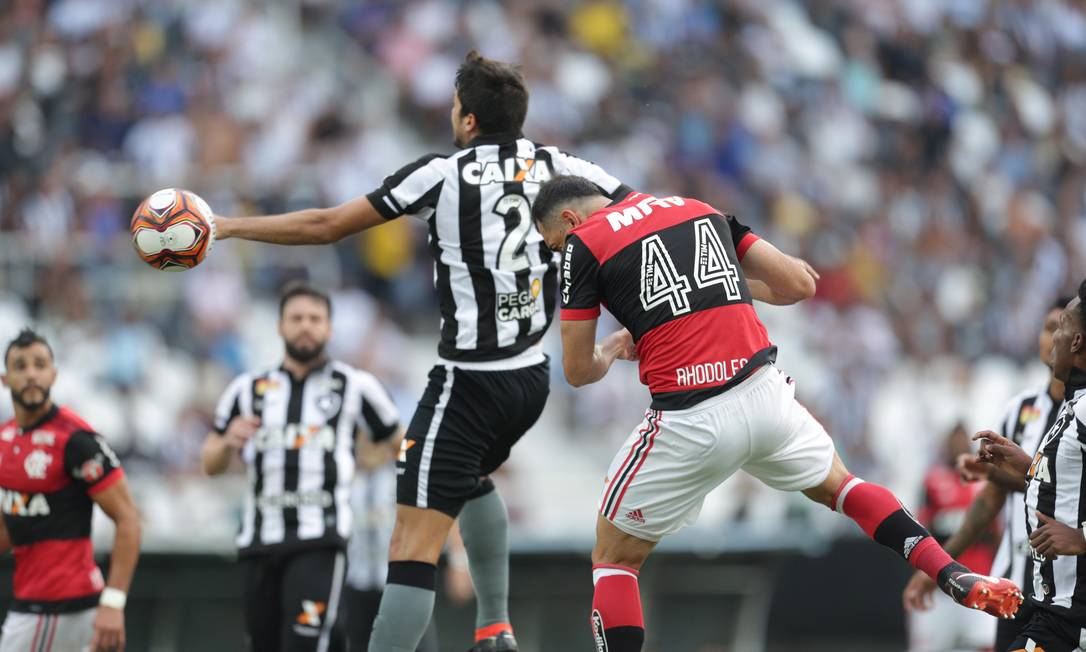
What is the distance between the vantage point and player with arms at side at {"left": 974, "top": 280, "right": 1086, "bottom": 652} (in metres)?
5.98

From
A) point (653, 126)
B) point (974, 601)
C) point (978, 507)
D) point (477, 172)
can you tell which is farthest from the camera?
point (653, 126)

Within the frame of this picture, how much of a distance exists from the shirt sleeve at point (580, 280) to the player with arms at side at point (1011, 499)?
6.66 feet

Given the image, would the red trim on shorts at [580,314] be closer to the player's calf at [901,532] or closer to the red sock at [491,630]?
the player's calf at [901,532]

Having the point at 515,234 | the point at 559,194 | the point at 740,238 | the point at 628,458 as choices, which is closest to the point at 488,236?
the point at 515,234

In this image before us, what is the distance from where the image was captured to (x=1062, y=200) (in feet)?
75.2

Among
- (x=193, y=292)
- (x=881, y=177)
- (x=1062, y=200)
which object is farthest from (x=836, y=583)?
(x=1062, y=200)

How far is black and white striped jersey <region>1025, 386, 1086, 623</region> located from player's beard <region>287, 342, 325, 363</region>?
14.4 feet

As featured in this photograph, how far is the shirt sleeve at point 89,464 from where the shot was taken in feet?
26.3

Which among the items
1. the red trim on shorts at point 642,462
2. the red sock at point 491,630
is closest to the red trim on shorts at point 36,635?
the red sock at point 491,630

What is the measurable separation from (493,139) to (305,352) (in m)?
2.50

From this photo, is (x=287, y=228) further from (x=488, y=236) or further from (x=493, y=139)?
(x=493, y=139)

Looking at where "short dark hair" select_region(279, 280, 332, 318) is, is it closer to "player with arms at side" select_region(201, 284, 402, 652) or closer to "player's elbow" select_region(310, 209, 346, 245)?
"player with arms at side" select_region(201, 284, 402, 652)

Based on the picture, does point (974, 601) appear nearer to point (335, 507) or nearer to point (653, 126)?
point (335, 507)

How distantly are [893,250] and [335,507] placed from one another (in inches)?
527
